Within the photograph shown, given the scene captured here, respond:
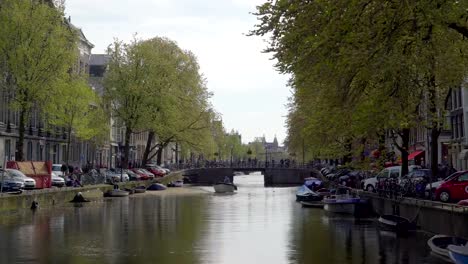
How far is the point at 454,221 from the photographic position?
28094mm

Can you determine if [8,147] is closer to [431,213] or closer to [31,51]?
[31,51]

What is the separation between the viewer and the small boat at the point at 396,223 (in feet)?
109

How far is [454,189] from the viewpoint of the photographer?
3406 centimetres

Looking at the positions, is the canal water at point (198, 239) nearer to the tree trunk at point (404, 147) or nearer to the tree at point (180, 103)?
the tree trunk at point (404, 147)

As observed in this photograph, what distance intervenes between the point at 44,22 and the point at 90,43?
4050 cm

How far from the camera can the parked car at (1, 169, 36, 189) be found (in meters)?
46.2

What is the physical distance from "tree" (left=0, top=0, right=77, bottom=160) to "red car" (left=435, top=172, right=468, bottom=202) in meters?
34.3

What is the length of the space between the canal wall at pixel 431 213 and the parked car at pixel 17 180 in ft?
80.8

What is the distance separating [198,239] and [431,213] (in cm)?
1116

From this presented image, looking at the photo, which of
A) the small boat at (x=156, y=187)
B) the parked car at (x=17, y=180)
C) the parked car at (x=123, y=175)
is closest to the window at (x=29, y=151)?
the parked car at (x=123, y=175)

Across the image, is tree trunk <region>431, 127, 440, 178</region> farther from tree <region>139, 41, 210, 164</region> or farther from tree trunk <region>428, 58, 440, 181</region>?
tree <region>139, 41, 210, 164</region>

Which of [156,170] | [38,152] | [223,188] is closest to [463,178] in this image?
[223,188]

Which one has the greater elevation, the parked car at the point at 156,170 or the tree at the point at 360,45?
the tree at the point at 360,45

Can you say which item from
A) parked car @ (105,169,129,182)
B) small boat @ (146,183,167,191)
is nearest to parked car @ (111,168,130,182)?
parked car @ (105,169,129,182)
